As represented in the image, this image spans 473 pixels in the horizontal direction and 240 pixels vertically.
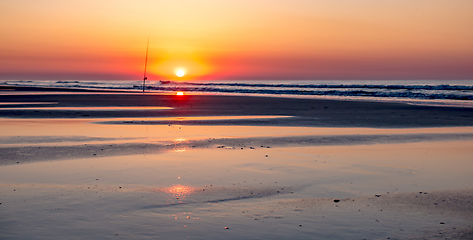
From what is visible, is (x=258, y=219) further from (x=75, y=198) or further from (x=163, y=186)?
(x=75, y=198)

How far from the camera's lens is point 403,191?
6660 millimetres

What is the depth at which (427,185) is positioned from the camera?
7.04 m

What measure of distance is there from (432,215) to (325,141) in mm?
6946

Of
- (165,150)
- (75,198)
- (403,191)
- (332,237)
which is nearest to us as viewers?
(332,237)

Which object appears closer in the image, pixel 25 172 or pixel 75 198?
pixel 75 198

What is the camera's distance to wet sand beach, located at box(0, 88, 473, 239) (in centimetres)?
490

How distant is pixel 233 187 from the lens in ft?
22.2

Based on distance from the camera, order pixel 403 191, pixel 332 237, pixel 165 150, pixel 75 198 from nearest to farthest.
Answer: pixel 332 237 < pixel 75 198 < pixel 403 191 < pixel 165 150

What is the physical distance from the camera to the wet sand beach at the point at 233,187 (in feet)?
16.1

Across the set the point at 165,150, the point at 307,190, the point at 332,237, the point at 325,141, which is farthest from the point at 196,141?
the point at 332,237

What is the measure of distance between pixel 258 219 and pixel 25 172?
184 inches

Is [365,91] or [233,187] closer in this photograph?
[233,187]

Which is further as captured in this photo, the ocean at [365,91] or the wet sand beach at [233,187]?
the ocean at [365,91]

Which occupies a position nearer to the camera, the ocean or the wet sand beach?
the wet sand beach
